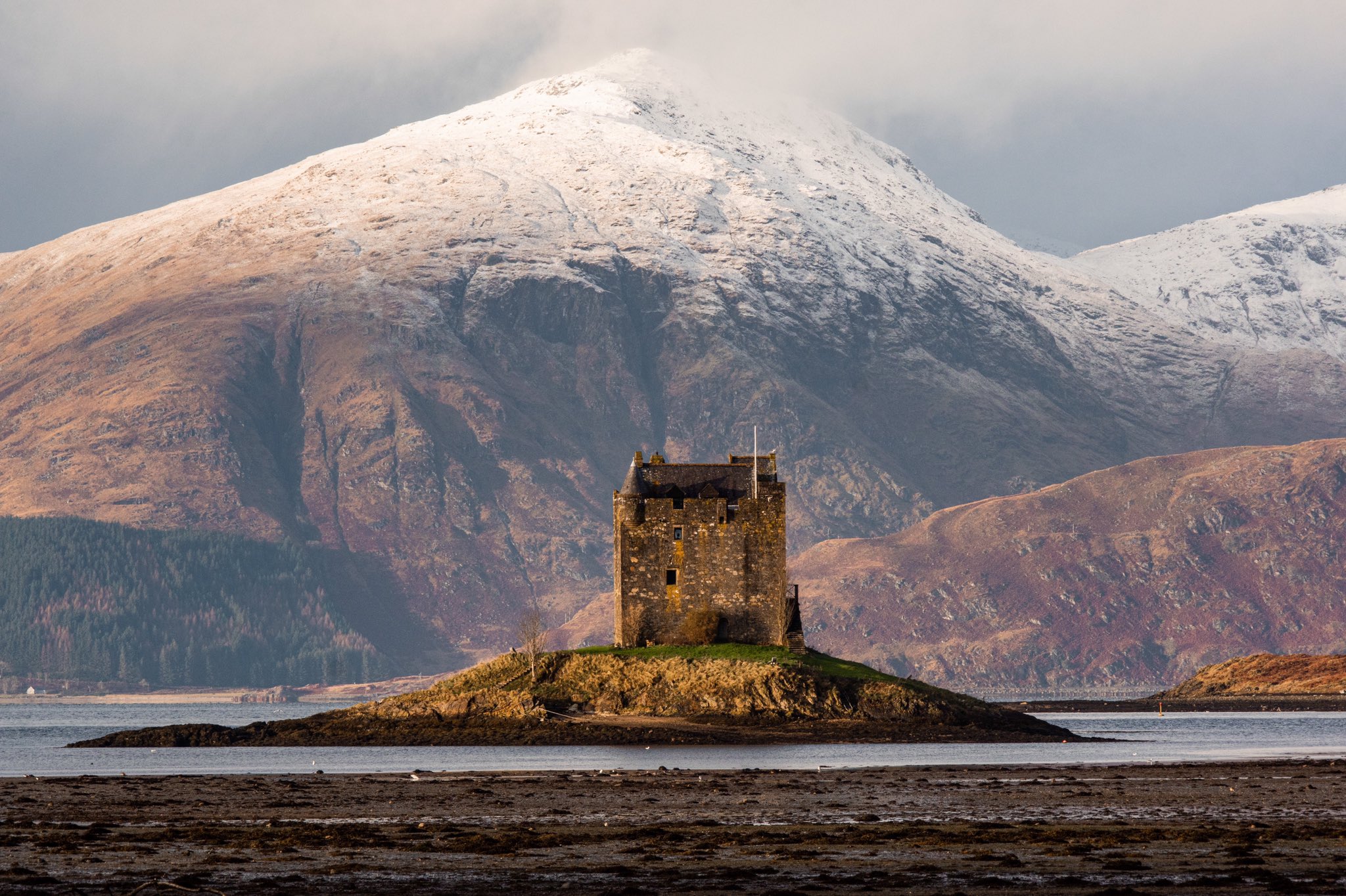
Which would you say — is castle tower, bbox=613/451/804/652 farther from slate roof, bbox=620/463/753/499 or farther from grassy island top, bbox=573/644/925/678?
grassy island top, bbox=573/644/925/678

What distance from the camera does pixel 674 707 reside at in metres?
114

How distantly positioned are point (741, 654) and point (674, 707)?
5.03m

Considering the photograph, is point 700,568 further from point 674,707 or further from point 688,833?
point 688,833

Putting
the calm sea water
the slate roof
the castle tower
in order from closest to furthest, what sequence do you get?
1. the calm sea water
2. the castle tower
3. the slate roof

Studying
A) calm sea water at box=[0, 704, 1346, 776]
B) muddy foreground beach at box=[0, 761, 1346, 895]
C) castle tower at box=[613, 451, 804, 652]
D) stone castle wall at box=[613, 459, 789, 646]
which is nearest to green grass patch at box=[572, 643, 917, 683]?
castle tower at box=[613, 451, 804, 652]

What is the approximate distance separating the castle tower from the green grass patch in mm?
1177

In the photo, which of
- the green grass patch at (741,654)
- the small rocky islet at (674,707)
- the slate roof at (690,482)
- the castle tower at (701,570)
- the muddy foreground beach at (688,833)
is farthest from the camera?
the slate roof at (690,482)

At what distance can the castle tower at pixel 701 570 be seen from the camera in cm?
11812

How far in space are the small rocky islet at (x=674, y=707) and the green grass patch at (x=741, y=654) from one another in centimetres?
10

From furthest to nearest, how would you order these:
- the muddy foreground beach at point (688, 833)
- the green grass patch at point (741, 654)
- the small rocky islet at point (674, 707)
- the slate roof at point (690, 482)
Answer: the slate roof at point (690, 482) → the green grass patch at point (741, 654) → the small rocky islet at point (674, 707) → the muddy foreground beach at point (688, 833)

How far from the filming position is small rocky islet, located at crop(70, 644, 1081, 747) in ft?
367

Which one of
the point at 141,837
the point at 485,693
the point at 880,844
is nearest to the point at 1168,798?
the point at 880,844

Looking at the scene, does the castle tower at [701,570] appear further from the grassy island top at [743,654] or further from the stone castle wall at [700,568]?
the grassy island top at [743,654]

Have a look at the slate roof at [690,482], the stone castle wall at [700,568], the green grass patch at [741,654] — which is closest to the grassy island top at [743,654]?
the green grass patch at [741,654]
